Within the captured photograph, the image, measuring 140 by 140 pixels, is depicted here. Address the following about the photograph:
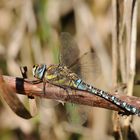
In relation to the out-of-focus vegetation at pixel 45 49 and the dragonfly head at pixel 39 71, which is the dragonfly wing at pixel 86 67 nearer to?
the dragonfly head at pixel 39 71

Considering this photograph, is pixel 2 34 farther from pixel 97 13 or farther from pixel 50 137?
pixel 50 137

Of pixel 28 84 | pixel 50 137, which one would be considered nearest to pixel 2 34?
pixel 50 137

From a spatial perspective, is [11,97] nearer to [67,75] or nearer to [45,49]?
[67,75]

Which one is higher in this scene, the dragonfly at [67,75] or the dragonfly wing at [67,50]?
the dragonfly wing at [67,50]

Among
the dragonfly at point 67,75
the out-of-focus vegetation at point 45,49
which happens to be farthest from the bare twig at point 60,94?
the out-of-focus vegetation at point 45,49

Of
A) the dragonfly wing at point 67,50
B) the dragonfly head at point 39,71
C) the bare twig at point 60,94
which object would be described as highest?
the dragonfly wing at point 67,50

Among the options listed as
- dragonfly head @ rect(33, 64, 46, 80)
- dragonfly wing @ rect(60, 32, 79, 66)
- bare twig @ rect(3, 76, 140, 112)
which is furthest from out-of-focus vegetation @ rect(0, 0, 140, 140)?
bare twig @ rect(3, 76, 140, 112)
